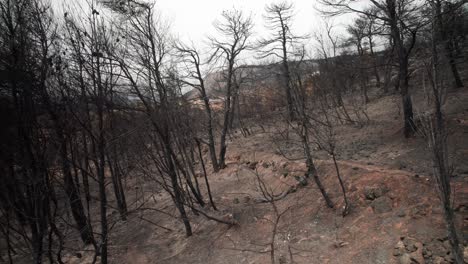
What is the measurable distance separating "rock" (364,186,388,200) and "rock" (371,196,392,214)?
0.12 metres

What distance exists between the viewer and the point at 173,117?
8758 millimetres

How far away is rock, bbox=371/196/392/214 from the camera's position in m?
5.37

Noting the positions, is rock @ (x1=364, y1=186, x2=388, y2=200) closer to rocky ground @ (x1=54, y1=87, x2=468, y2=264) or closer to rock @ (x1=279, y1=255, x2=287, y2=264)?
rocky ground @ (x1=54, y1=87, x2=468, y2=264)

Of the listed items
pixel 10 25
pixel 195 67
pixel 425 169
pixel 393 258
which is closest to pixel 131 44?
pixel 10 25

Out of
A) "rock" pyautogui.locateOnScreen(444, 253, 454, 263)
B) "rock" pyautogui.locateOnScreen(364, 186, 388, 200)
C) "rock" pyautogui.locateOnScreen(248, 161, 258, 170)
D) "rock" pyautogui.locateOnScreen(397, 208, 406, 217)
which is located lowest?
"rock" pyautogui.locateOnScreen(444, 253, 454, 263)

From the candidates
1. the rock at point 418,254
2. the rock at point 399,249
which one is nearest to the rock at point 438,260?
the rock at point 418,254

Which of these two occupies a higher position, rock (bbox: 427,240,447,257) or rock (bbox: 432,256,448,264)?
rock (bbox: 427,240,447,257)

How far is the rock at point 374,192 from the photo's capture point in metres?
5.71

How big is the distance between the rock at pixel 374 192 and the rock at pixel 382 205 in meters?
0.12

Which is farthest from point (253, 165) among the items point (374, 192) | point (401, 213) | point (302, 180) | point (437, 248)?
point (437, 248)

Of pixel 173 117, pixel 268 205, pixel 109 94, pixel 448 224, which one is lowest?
pixel 268 205

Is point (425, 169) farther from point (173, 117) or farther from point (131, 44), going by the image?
point (131, 44)

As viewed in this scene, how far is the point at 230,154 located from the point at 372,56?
16.2 m

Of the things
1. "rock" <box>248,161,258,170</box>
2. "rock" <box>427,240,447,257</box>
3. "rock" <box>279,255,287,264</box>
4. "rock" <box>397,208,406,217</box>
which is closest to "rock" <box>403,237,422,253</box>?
"rock" <box>427,240,447,257</box>
